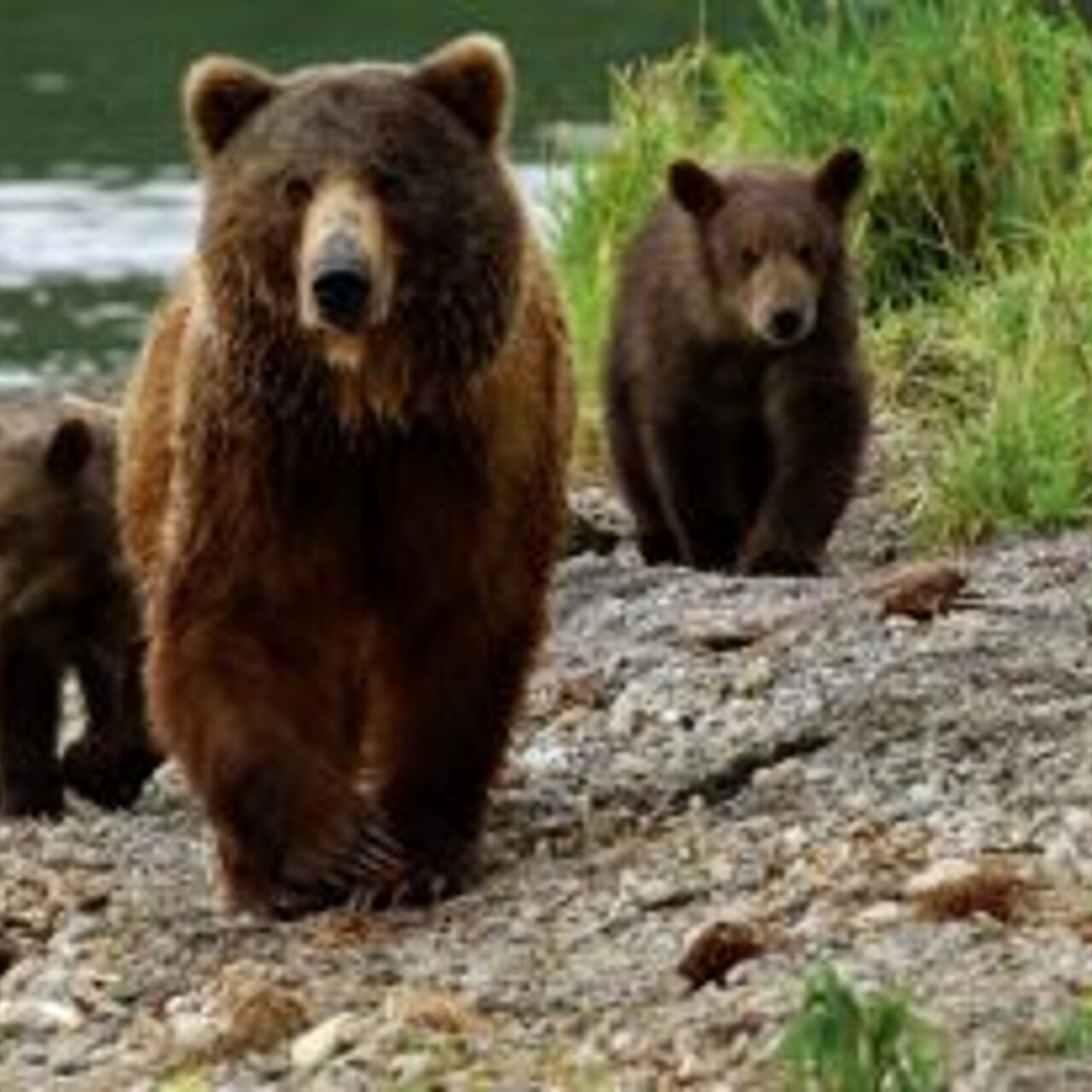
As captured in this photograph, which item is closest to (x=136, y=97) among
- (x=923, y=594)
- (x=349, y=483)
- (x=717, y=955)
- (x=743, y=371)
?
(x=743, y=371)

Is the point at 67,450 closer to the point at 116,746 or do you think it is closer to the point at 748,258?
the point at 116,746

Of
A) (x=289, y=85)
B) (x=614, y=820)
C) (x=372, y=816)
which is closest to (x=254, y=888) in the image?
(x=372, y=816)

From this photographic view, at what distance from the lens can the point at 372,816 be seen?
6.46 meters

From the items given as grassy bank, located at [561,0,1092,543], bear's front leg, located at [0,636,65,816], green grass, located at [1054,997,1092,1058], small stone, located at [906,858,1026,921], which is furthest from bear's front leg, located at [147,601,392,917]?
grassy bank, located at [561,0,1092,543]

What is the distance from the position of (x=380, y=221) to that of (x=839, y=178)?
13.2ft

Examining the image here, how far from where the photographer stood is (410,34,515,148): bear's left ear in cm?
634

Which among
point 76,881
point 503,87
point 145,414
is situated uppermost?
point 503,87

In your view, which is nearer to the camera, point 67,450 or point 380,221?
point 380,221

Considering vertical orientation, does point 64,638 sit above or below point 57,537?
below

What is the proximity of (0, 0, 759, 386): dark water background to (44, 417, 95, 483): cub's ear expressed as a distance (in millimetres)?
8676

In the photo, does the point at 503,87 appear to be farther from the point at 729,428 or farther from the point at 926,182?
the point at 926,182

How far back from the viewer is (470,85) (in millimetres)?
6352

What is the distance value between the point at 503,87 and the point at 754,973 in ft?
5.07

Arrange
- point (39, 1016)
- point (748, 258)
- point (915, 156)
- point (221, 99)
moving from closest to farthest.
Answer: point (39, 1016) → point (221, 99) → point (748, 258) → point (915, 156)
